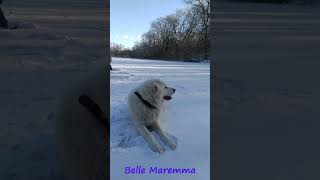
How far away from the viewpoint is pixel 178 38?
6.68ft

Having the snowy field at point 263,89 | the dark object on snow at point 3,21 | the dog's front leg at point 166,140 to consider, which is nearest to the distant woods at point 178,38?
the snowy field at point 263,89

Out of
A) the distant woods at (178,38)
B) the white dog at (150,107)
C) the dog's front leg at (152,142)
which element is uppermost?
the distant woods at (178,38)

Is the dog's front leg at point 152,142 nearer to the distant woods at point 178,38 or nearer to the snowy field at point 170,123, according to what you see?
the snowy field at point 170,123

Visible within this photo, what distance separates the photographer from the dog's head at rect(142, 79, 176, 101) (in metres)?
1.86

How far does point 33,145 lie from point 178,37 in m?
0.93

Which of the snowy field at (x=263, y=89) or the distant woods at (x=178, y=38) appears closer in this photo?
the distant woods at (x=178, y=38)

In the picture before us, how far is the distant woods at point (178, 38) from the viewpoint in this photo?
6.22 feet

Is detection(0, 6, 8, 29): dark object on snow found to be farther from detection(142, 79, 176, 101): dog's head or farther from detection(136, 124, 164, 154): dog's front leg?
detection(136, 124, 164, 154): dog's front leg

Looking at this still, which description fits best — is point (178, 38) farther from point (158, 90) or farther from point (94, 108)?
point (94, 108)

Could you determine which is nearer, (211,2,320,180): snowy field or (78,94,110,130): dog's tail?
(78,94,110,130): dog's tail

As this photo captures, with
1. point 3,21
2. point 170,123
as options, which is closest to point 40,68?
point 3,21

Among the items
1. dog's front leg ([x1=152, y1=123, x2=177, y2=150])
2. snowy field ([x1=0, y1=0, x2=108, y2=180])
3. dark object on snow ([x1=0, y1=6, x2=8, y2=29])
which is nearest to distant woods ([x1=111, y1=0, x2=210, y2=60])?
snowy field ([x1=0, y1=0, x2=108, y2=180])

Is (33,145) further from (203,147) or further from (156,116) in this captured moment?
(203,147)

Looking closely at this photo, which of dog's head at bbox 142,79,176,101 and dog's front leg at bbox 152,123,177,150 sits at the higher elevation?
dog's head at bbox 142,79,176,101
